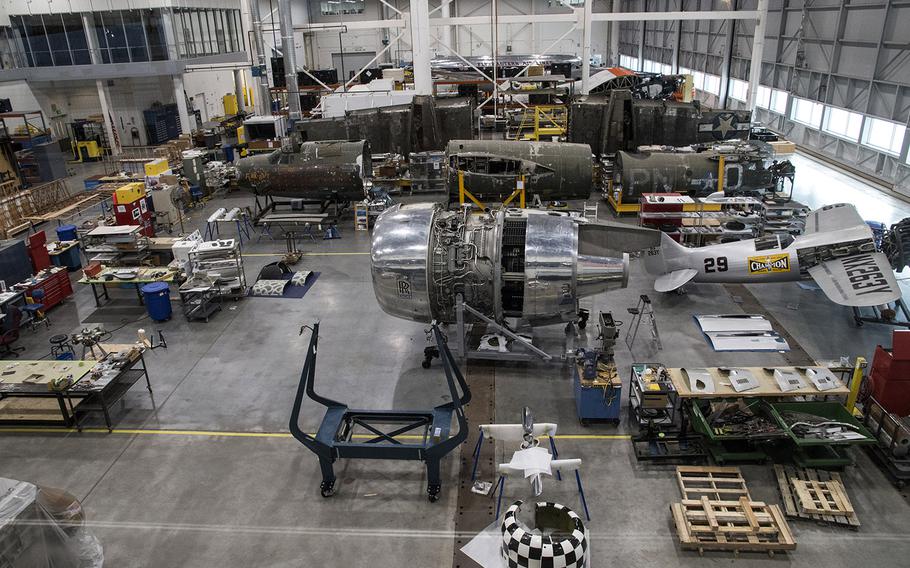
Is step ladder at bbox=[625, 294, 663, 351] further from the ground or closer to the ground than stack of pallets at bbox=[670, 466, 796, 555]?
further from the ground

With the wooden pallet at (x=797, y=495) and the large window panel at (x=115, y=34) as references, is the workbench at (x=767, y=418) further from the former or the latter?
the large window panel at (x=115, y=34)

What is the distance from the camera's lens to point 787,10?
30516mm

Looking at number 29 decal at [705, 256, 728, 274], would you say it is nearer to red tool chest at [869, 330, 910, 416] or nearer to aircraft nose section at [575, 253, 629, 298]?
aircraft nose section at [575, 253, 629, 298]

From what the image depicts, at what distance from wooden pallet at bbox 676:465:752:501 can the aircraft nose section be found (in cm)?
342

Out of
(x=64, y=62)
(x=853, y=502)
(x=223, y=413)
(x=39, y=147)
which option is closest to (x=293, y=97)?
(x=39, y=147)

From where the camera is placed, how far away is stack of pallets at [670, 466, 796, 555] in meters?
7.89

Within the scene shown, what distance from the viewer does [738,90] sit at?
3703 cm

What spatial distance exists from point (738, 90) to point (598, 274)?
31991 millimetres

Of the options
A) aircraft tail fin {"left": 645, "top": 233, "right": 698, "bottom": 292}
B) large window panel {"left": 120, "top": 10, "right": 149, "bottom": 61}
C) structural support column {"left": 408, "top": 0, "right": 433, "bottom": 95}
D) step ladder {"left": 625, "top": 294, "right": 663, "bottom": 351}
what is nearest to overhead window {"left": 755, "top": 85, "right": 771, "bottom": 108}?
structural support column {"left": 408, "top": 0, "right": 433, "bottom": 95}

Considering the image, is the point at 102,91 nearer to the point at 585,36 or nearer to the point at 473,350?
the point at 585,36

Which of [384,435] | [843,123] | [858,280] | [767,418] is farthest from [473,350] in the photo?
[843,123]

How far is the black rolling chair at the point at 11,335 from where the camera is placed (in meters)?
13.3

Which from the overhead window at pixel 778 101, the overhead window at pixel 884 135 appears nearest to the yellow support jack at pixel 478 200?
the overhead window at pixel 884 135

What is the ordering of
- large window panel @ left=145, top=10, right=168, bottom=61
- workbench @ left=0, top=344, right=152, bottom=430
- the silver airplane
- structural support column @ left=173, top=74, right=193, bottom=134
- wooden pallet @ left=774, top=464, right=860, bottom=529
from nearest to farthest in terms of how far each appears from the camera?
wooden pallet @ left=774, top=464, right=860, bottom=529 < workbench @ left=0, top=344, right=152, bottom=430 < the silver airplane < large window panel @ left=145, top=10, right=168, bottom=61 < structural support column @ left=173, top=74, right=193, bottom=134
